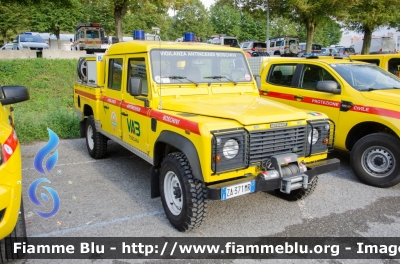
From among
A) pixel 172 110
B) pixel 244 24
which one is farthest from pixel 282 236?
pixel 244 24

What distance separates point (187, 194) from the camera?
354 centimetres

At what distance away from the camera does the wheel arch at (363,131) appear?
5461mm

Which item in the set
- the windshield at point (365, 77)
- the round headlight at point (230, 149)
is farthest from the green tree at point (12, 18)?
the round headlight at point (230, 149)

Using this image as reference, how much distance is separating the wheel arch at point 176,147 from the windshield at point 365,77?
3507mm

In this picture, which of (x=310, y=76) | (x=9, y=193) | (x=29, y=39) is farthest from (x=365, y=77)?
(x=29, y=39)

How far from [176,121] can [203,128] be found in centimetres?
53

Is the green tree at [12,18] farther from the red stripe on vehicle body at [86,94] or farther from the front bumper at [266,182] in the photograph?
the front bumper at [266,182]

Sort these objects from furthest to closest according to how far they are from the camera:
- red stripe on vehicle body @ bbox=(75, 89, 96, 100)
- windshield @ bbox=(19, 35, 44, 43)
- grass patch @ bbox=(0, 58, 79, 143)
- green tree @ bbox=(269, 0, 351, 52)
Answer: windshield @ bbox=(19, 35, 44, 43) < green tree @ bbox=(269, 0, 351, 52) < grass patch @ bbox=(0, 58, 79, 143) < red stripe on vehicle body @ bbox=(75, 89, 96, 100)

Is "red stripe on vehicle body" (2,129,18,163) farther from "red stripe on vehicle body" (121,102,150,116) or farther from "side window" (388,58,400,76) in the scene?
"side window" (388,58,400,76)

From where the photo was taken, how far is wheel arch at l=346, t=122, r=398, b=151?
546cm

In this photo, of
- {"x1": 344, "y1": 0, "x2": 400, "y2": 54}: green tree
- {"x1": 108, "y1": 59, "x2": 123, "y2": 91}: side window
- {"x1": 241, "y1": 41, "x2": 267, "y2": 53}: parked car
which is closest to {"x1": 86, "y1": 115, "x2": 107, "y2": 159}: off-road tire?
{"x1": 108, "y1": 59, "x2": 123, "y2": 91}: side window

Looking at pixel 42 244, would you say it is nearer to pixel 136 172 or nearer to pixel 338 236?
pixel 136 172

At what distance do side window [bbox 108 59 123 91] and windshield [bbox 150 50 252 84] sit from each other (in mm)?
1056

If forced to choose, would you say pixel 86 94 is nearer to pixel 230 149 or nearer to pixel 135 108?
pixel 135 108
